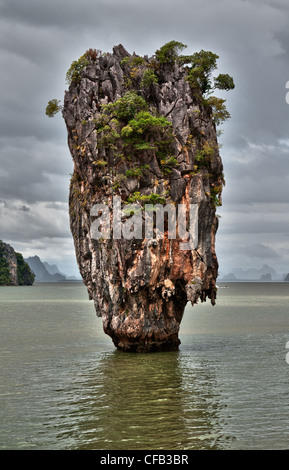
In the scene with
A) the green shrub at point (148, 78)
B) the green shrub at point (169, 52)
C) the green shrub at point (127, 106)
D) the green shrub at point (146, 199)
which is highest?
the green shrub at point (169, 52)

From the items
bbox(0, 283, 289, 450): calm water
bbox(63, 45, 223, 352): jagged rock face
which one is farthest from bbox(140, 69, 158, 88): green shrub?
bbox(0, 283, 289, 450): calm water

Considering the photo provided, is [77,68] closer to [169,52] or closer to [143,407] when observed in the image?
[169,52]

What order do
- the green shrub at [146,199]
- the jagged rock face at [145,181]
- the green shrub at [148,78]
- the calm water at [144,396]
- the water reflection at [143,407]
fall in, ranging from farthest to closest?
the green shrub at [148,78] < the jagged rock face at [145,181] < the green shrub at [146,199] < the calm water at [144,396] < the water reflection at [143,407]

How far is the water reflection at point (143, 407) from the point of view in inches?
606

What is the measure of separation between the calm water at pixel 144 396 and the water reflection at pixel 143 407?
34mm

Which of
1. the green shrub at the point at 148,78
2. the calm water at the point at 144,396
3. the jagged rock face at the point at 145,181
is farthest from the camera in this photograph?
the green shrub at the point at 148,78

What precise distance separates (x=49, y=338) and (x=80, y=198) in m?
14.1

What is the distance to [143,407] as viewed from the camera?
750 inches

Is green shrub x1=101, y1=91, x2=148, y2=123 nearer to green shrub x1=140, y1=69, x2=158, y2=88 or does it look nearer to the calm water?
green shrub x1=140, y1=69, x2=158, y2=88

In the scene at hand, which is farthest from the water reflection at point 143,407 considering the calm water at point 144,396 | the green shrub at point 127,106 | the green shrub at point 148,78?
the green shrub at point 148,78

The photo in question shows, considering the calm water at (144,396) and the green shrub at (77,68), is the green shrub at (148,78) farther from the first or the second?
the calm water at (144,396)

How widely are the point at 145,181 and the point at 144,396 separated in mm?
13813

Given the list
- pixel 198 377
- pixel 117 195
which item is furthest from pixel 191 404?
pixel 117 195
